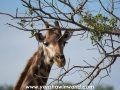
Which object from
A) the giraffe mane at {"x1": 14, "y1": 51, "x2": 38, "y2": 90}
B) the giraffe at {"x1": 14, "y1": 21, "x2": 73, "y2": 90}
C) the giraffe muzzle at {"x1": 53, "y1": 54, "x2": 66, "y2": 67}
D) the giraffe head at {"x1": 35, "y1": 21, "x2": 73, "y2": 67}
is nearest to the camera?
the giraffe muzzle at {"x1": 53, "y1": 54, "x2": 66, "y2": 67}

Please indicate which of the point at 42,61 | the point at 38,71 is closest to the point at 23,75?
the point at 38,71

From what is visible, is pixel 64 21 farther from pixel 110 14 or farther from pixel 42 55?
pixel 42 55

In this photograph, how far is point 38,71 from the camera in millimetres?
8984

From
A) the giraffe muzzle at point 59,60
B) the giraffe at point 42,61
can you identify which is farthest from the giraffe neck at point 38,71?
the giraffe muzzle at point 59,60

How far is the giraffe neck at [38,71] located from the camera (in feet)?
29.4

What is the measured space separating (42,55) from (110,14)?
2.42 meters

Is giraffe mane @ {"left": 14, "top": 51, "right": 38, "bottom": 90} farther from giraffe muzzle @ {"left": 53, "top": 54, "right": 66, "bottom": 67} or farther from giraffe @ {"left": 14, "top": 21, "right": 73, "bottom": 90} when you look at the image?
giraffe muzzle @ {"left": 53, "top": 54, "right": 66, "bottom": 67}

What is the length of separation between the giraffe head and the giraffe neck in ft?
0.43

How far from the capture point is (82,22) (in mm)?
7195

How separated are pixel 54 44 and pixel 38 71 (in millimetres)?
726

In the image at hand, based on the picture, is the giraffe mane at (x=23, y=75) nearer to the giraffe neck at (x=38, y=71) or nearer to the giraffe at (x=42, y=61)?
the giraffe at (x=42, y=61)

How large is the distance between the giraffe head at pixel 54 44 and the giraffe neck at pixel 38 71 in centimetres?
13

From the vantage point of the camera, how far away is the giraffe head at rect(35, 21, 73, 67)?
873 cm

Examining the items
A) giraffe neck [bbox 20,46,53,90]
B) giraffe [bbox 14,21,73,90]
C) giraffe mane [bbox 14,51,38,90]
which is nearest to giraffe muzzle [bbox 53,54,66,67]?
giraffe [bbox 14,21,73,90]
